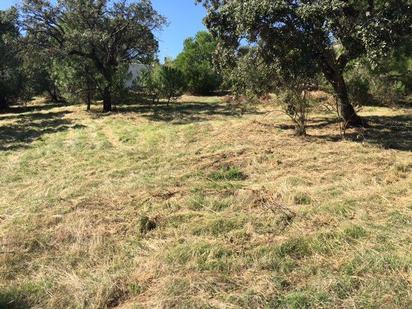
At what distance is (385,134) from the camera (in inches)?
477

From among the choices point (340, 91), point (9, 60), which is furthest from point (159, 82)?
point (340, 91)

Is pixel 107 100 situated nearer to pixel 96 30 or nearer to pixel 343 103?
pixel 96 30

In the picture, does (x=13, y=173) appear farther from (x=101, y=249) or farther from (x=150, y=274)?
(x=150, y=274)

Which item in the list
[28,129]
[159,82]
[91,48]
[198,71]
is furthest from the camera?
[198,71]

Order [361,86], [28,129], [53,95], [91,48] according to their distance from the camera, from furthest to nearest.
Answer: [53,95], [91,48], [361,86], [28,129]

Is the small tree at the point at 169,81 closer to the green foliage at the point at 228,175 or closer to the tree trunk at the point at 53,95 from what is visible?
the tree trunk at the point at 53,95

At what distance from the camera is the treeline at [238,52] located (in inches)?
410

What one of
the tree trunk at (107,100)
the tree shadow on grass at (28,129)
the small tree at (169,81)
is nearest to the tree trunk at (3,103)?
the tree shadow on grass at (28,129)

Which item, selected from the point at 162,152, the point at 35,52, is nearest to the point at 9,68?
the point at 35,52

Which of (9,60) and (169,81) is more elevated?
(9,60)

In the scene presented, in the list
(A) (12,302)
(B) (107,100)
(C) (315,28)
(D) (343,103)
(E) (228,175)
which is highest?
(C) (315,28)

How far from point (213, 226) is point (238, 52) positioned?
29.3 feet

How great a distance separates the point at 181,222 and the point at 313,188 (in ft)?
7.64

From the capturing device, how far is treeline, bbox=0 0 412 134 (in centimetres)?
1041
